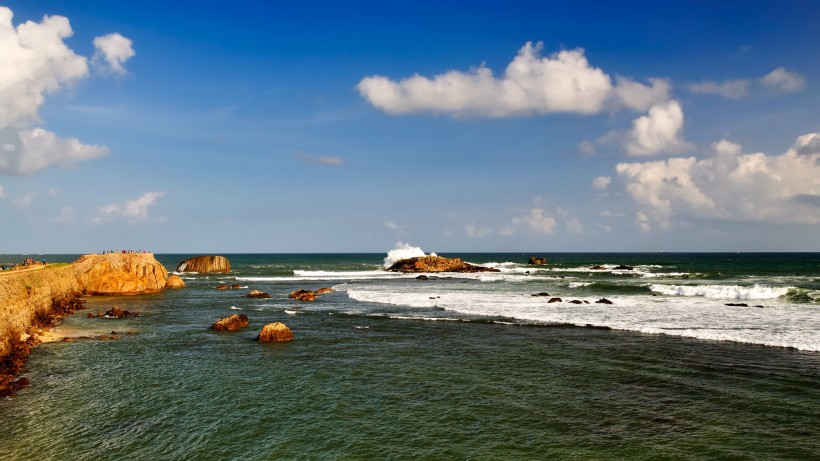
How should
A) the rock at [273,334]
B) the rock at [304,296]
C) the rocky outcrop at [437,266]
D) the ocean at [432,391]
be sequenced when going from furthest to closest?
the rocky outcrop at [437,266], the rock at [304,296], the rock at [273,334], the ocean at [432,391]

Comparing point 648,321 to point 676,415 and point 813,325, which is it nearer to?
point 813,325

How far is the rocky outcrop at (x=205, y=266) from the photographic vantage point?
112m

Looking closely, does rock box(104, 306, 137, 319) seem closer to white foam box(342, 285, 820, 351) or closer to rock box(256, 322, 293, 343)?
rock box(256, 322, 293, 343)

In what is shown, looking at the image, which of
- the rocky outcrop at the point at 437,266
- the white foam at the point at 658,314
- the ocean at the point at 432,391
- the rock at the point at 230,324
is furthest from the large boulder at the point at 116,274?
the rocky outcrop at the point at 437,266

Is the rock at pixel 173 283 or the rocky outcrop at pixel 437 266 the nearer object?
the rock at pixel 173 283

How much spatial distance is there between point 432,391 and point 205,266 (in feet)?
340

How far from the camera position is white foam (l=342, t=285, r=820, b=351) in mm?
31266

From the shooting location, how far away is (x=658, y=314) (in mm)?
40406

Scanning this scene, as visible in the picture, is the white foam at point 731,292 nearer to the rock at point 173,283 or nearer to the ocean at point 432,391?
the ocean at point 432,391

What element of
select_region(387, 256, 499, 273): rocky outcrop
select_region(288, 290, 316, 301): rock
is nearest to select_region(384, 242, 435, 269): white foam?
select_region(387, 256, 499, 273): rocky outcrop

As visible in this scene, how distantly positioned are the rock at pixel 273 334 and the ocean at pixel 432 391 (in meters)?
0.96

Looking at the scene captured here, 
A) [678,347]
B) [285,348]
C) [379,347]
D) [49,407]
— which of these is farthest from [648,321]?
[49,407]

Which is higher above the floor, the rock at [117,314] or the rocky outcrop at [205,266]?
the rocky outcrop at [205,266]

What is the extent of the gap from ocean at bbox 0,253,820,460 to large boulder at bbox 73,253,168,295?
23147 millimetres
